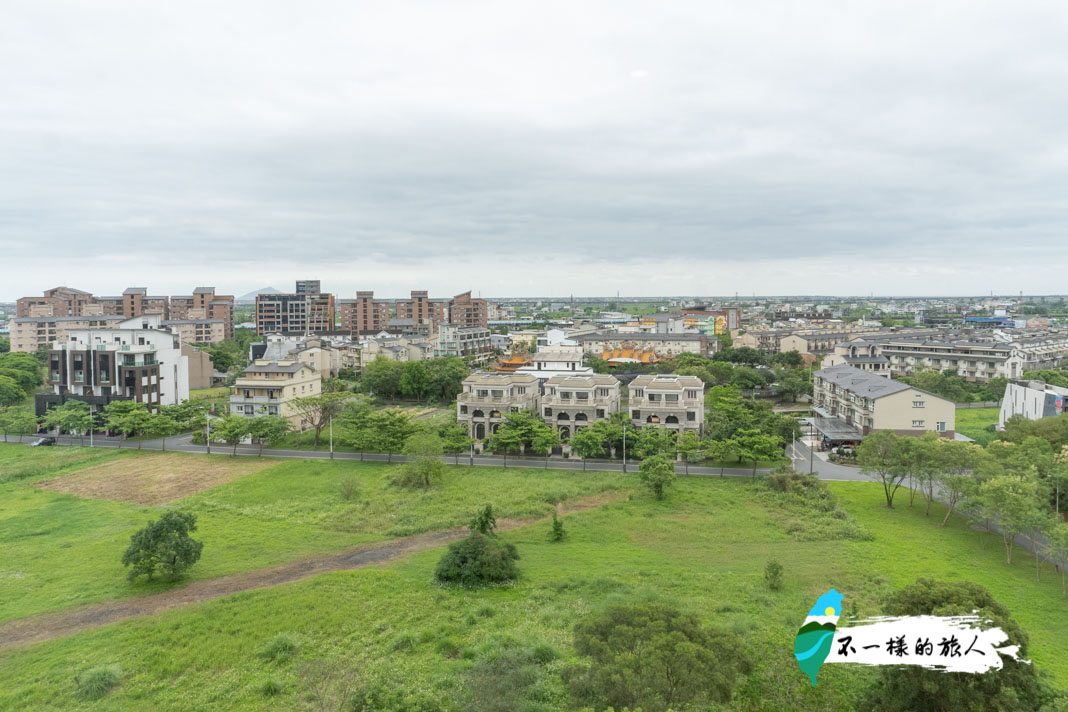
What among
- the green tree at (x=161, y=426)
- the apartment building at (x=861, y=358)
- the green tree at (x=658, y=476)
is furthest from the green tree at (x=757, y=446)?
the green tree at (x=161, y=426)

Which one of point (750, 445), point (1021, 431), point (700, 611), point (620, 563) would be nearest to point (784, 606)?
point (700, 611)

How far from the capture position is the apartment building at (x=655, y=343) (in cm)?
10494

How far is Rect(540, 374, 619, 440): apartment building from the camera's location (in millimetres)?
47625

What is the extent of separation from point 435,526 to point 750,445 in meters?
21.4

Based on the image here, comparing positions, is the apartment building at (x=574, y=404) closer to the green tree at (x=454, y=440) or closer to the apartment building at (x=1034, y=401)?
the green tree at (x=454, y=440)

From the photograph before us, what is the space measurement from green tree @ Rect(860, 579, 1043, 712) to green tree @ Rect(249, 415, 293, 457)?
43704mm

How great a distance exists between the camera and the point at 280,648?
1878cm

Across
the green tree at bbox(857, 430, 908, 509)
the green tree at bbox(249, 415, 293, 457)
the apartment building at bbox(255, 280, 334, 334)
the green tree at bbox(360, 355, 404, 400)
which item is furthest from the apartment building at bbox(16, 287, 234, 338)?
the green tree at bbox(857, 430, 908, 509)

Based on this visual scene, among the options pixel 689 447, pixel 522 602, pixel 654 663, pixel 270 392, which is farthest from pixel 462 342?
pixel 654 663

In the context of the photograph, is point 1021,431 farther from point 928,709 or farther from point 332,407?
point 332,407

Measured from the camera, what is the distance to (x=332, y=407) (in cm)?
4956

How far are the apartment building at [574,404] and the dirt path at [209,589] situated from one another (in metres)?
17.3

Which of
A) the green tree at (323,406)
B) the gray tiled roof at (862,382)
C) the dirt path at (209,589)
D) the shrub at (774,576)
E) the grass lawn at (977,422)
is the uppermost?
the gray tiled roof at (862,382)

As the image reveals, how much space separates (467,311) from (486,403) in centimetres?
9616
